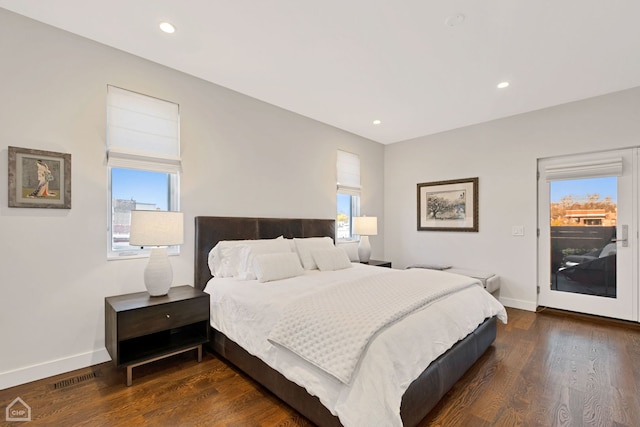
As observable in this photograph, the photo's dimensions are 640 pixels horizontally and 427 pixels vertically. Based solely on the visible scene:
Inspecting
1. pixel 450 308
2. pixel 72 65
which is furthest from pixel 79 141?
pixel 450 308

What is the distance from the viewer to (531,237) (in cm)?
401

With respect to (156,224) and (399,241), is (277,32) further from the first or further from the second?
(399,241)

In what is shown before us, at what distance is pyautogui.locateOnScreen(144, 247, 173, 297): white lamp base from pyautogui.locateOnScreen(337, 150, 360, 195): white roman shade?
2841mm

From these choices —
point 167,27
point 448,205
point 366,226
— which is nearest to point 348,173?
point 366,226

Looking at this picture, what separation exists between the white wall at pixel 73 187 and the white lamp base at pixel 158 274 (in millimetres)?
349

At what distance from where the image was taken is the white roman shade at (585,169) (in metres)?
3.48

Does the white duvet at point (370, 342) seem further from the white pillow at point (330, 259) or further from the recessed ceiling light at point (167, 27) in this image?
the recessed ceiling light at point (167, 27)

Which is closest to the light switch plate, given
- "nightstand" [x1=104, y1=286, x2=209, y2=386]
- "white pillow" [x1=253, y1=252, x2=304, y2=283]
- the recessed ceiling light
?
"white pillow" [x1=253, y1=252, x2=304, y2=283]

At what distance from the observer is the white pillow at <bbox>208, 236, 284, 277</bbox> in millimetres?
2955

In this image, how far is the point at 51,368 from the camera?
229cm

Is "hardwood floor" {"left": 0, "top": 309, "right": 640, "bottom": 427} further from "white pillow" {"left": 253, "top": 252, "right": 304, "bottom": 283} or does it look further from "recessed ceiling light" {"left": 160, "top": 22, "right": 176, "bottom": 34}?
"recessed ceiling light" {"left": 160, "top": 22, "right": 176, "bottom": 34}

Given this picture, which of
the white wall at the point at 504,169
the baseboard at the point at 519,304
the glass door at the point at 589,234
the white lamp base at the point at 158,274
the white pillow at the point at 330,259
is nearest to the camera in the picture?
the white lamp base at the point at 158,274

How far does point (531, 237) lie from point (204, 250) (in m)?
4.17

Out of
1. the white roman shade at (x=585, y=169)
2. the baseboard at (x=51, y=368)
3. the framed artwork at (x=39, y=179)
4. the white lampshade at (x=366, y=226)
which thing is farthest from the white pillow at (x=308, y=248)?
the white roman shade at (x=585, y=169)
